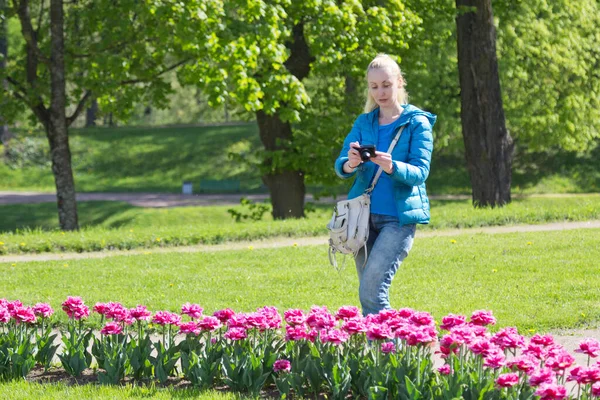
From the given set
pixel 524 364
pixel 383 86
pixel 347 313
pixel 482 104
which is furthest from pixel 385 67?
pixel 482 104

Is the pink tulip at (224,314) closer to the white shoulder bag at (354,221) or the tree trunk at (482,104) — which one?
the white shoulder bag at (354,221)

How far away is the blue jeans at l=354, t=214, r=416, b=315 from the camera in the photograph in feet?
17.7

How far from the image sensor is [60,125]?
52.5 ft

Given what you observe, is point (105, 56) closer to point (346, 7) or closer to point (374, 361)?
point (346, 7)

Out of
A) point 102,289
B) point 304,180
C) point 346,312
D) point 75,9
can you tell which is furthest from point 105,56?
point 346,312

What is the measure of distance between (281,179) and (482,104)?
185 inches

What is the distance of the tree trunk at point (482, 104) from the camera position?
53.7 feet

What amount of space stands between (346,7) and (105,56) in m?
4.26

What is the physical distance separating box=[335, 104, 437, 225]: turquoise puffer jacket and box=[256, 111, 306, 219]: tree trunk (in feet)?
44.2

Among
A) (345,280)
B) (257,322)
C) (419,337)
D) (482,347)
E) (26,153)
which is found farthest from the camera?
(26,153)

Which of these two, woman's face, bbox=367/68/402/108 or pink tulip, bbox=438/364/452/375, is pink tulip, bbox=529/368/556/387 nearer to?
pink tulip, bbox=438/364/452/375

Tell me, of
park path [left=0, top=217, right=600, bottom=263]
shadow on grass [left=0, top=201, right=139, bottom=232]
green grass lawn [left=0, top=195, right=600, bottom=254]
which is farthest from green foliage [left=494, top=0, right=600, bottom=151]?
shadow on grass [left=0, top=201, right=139, bottom=232]

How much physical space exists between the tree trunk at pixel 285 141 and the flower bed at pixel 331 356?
13011 millimetres

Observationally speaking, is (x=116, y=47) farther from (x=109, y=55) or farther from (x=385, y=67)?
(x=385, y=67)
